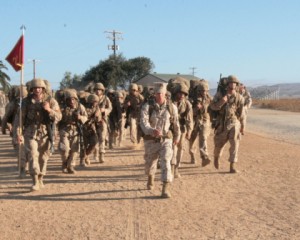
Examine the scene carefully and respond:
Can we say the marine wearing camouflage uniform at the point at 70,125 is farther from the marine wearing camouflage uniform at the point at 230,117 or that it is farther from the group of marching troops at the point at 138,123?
the marine wearing camouflage uniform at the point at 230,117

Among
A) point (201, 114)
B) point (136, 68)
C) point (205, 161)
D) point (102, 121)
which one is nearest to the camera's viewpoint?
point (205, 161)

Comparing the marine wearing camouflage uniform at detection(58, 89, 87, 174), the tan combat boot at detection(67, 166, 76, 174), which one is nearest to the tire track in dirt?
the tan combat boot at detection(67, 166, 76, 174)

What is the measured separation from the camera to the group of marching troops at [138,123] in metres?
8.40

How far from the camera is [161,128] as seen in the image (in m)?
8.38

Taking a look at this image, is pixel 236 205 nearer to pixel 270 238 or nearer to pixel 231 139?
pixel 270 238

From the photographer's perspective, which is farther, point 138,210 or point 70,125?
point 70,125

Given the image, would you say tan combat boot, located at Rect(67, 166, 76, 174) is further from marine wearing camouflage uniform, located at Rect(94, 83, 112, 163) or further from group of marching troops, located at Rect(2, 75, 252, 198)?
marine wearing camouflage uniform, located at Rect(94, 83, 112, 163)

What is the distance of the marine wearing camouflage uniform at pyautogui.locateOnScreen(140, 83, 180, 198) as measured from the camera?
8.23 metres

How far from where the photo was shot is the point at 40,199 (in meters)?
8.21

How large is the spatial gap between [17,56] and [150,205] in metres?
4.58

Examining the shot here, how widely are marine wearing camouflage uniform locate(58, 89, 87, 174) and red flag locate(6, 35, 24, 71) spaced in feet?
3.76

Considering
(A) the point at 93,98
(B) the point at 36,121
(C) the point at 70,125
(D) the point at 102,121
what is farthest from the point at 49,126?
(D) the point at 102,121

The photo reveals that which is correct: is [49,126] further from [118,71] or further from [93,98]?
[118,71]

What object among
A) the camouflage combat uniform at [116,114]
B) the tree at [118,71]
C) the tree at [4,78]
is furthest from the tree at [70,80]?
the camouflage combat uniform at [116,114]
